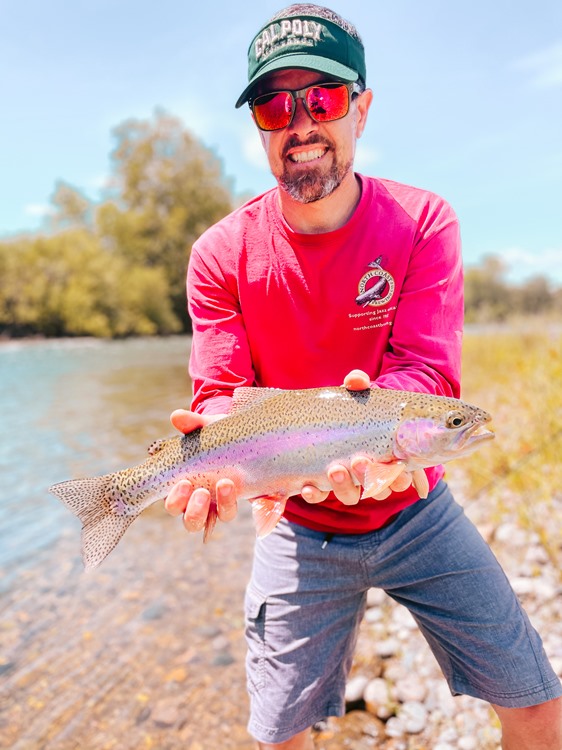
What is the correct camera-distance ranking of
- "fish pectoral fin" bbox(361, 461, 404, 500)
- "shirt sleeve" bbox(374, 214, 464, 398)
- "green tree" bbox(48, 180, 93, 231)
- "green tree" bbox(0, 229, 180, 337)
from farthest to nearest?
"green tree" bbox(48, 180, 93, 231) < "green tree" bbox(0, 229, 180, 337) < "shirt sleeve" bbox(374, 214, 464, 398) < "fish pectoral fin" bbox(361, 461, 404, 500)

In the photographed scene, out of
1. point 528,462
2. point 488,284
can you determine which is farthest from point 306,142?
point 488,284

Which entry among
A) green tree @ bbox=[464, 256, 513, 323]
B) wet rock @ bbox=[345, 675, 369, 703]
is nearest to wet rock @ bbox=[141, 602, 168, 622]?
wet rock @ bbox=[345, 675, 369, 703]

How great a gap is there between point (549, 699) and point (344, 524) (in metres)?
1.02

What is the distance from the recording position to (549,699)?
2.24m

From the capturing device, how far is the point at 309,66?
8.46 ft

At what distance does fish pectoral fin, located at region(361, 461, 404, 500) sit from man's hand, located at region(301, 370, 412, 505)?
3cm

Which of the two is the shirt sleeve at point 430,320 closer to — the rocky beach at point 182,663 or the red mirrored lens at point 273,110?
the red mirrored lens at point 273,110

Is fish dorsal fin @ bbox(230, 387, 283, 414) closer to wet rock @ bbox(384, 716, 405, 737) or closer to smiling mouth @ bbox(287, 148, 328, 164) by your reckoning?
smiling mouth @ bbox(287, 148, 328, 164)

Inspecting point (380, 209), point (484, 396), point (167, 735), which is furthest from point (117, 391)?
point (380, 209)

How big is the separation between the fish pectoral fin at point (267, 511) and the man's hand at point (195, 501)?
0.33 feet

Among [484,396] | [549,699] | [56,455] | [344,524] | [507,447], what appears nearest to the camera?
[549,699]

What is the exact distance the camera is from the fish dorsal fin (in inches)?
97.6

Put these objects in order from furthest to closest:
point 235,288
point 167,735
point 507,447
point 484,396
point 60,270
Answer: point 60,270 < point 484,396 < point 507,447 < point 167,735 < point 235,288

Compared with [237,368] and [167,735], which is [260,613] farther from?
[167,735]
